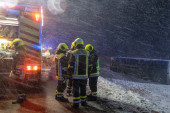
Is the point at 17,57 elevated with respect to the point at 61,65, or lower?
elevated

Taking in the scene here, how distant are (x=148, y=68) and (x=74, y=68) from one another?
5.98m

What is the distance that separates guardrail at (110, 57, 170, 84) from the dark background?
10.2 metres

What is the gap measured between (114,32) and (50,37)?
16.7 m

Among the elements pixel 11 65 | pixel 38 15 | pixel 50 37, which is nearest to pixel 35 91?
pixel 11 65

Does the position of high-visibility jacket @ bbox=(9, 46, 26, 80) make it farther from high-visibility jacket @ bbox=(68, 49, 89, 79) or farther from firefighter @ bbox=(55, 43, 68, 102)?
high-visibility jacket @ bbox=(68, 49, 89, 79)

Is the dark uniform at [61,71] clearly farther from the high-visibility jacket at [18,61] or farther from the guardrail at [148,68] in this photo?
the guardrail at [148,68]

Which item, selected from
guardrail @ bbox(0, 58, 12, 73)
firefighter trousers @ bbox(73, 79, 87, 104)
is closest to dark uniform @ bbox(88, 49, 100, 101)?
firefighter trousers @ bbox(73, 79, 87, 104)

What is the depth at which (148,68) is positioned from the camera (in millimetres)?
8695

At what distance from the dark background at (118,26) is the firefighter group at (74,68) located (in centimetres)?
1553

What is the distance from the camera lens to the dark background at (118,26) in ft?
62.5

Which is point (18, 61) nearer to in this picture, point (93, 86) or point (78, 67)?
point (78, 67)

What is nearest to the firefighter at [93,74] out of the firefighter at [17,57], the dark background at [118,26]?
the firefighter at [17,57]

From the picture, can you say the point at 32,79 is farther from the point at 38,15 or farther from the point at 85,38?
the point at 85,38

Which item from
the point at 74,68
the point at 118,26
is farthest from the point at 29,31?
the point at 118,26
